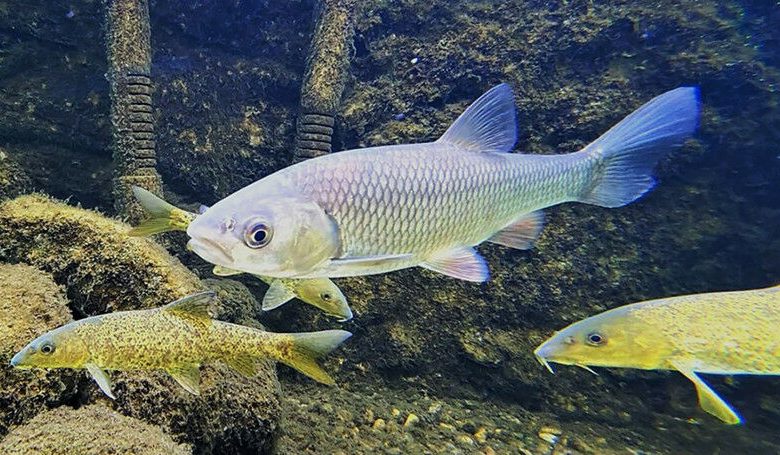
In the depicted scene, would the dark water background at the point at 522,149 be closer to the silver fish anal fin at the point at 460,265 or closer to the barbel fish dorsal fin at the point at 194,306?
the barbel fish dorsal fin at the point at 194,306

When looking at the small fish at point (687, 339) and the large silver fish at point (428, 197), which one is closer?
the large silver fish at point (428, 197)

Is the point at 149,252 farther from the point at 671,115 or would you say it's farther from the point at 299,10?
the point at 299,10

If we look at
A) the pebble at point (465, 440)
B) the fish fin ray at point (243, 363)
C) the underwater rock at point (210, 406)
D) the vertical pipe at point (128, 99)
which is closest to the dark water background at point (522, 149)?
Answer: the pebble at point (465, 440)

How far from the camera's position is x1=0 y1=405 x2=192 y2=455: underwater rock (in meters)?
1.89

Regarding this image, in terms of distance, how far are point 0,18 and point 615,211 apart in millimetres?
6792

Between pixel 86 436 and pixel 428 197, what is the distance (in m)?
1.78

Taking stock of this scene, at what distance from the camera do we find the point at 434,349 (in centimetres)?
467

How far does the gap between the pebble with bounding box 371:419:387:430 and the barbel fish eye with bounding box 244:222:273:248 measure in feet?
8.32

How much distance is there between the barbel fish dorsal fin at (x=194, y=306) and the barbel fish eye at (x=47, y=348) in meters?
0.45

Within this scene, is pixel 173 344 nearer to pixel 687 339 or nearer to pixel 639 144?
pixel 687 339

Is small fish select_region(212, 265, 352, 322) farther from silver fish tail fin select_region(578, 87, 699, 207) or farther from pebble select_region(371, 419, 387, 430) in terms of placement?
silver fish tail fin select_region(578, 87, 699, 207)

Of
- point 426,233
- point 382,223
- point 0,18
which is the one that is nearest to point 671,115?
point 426,233

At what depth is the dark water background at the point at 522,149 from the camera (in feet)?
15.0

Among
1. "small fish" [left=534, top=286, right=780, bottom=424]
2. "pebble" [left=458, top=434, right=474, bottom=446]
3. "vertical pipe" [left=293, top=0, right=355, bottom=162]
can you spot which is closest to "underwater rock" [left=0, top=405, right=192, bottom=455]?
"small fish" [left=534, top=286, right=780, bottom=424]
